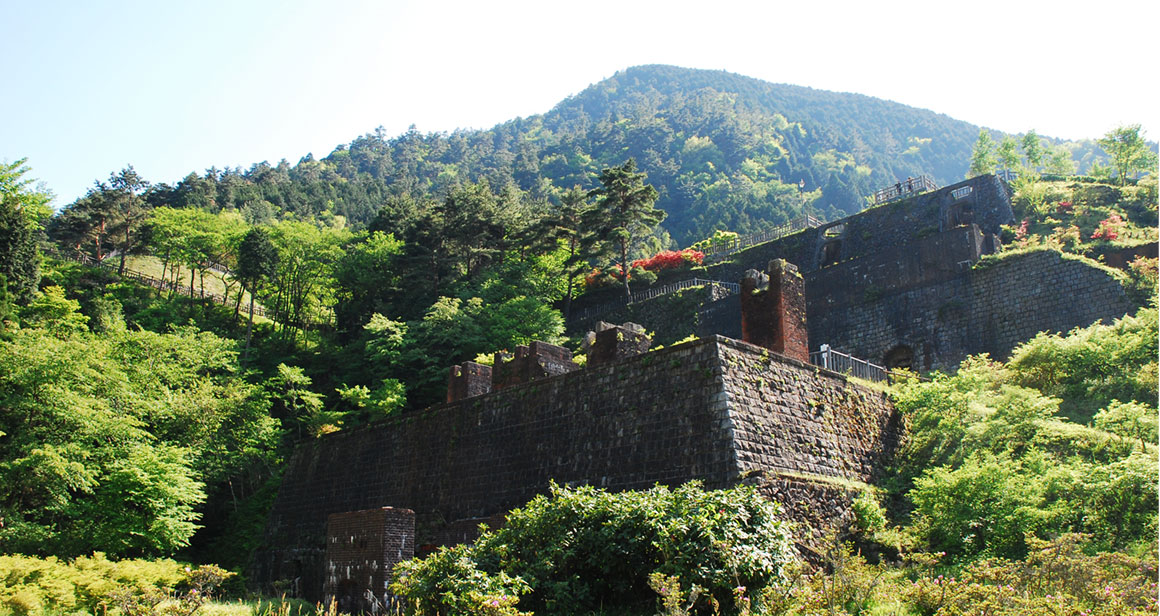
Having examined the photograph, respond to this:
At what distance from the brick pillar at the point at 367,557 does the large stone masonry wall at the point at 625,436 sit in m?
1.68

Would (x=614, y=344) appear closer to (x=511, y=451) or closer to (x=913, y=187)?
(x=511, y=451)

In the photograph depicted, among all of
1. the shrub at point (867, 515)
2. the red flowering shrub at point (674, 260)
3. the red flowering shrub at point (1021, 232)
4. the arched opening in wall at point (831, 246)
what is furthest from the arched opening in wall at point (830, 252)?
the shrub at point (867, 515)

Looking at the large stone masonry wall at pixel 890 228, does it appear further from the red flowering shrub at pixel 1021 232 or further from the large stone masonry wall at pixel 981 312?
the large stone masonry wall at pixel 981 312

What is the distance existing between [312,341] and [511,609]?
34.1 m

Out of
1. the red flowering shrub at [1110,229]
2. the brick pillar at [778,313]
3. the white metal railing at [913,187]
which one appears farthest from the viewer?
the white metal railing at [913,187]

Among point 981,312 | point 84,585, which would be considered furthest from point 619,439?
point 981,312

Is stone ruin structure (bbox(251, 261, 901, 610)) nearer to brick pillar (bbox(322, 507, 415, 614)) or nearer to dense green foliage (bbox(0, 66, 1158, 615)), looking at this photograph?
brick pillar (bbox(322, 507, 415, 614))

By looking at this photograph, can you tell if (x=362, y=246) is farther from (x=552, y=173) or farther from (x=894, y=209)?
(x=552, y=173)

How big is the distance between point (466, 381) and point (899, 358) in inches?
587

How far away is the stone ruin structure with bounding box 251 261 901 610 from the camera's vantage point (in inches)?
573

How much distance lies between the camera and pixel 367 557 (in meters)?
14.8

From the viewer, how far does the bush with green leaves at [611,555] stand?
10.7 metres

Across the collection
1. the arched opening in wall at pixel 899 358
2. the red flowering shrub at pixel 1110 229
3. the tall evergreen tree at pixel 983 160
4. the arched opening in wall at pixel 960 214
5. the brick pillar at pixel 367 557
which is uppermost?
the tall evergreen tree at pixel 983 160

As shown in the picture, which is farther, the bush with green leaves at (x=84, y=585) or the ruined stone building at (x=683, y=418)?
the ruined stone building at (x=683, y=418)
